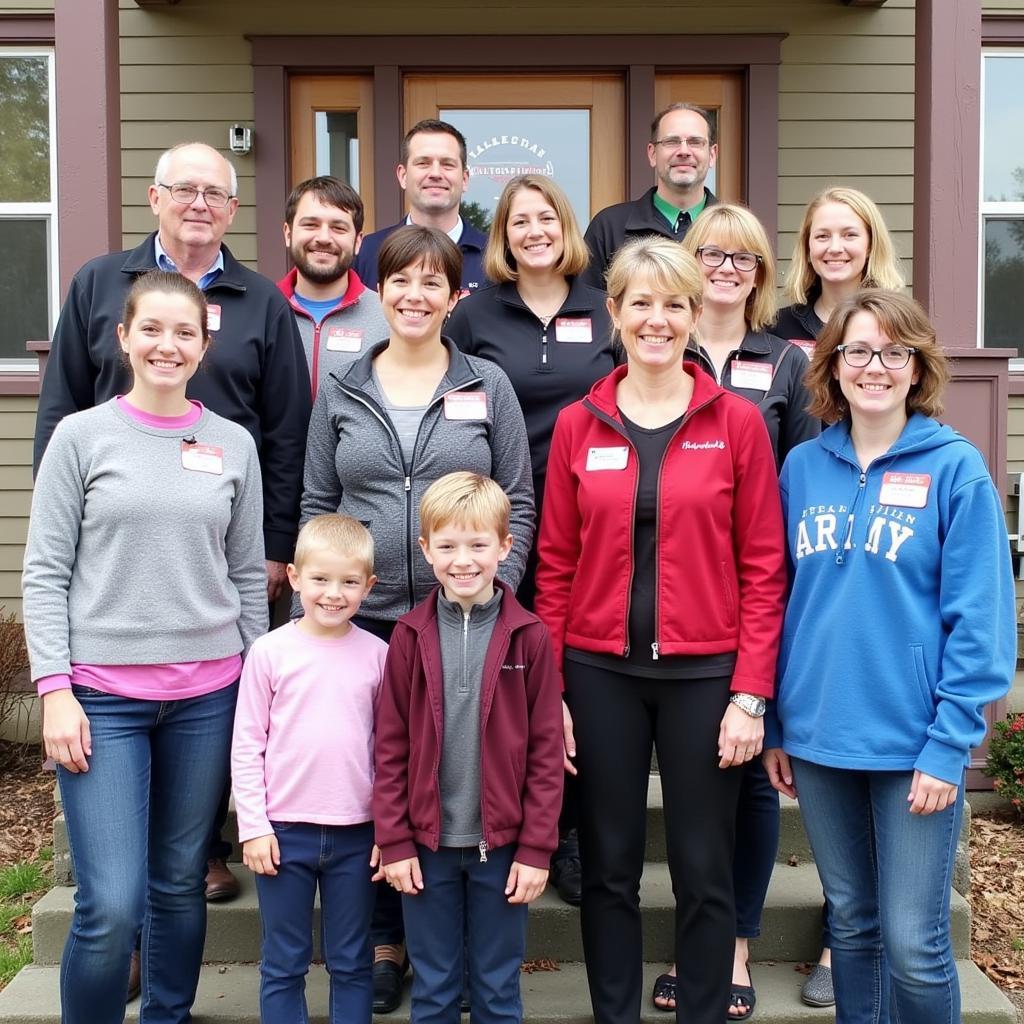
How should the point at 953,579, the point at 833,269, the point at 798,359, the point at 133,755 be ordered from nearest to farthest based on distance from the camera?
the point at 953,579 → the point at 133,755 → the point at 798,359 → the point at 833,269

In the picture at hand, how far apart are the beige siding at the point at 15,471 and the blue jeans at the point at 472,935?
389cm

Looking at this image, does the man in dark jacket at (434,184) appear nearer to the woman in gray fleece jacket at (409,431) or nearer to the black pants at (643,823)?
the woman in gray fleece jacket at (409,431)

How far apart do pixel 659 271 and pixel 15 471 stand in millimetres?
4272

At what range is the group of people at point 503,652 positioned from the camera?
242 centimetres

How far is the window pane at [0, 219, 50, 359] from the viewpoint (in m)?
6.01

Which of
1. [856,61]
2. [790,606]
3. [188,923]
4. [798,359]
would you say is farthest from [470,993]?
[856,61]

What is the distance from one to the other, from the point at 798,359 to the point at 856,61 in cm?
348

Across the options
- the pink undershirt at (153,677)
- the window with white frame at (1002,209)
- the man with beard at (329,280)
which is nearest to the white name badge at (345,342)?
the man with beard at (329,280)

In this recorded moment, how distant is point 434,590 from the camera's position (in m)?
2.71

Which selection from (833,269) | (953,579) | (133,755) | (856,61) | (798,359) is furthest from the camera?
(856,61)

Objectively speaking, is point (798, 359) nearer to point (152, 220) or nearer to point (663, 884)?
point (663, 884)

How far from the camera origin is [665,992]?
10.1 ft

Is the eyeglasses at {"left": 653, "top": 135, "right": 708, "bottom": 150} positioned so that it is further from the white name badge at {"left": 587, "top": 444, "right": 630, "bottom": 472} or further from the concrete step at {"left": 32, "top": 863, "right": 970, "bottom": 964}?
the concrete step at {"left": 32, "top": 863, "right": 970, "bottom": 964}

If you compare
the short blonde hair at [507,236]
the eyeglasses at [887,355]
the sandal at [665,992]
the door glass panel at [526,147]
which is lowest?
the sandal at [665,992]
